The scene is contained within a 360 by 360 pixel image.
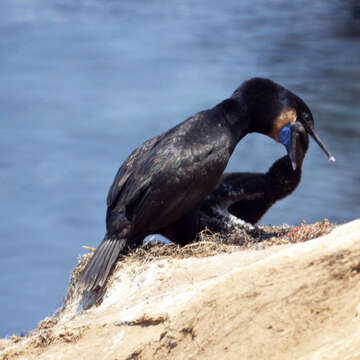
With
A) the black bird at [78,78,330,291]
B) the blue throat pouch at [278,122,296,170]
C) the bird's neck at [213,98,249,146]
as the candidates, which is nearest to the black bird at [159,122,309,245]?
the blue throat pouch at [278,122,296,170]

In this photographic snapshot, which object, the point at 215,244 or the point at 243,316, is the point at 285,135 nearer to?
the point at 215,244

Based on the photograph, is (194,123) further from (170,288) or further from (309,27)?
(309,27)

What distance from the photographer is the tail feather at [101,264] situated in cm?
311

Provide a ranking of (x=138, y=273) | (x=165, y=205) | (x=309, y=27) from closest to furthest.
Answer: (x=138, y=273) → (x=165, y=205) → (x=309, y=27)

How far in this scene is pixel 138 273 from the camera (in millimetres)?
2980

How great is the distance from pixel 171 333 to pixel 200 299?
14cm

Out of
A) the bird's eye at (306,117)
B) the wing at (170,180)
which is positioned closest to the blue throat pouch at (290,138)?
the bird's eye at (306,117)

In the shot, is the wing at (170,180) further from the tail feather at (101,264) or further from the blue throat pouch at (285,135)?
the blue throat pouch at (285,135)

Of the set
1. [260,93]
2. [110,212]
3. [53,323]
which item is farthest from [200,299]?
[260,93]

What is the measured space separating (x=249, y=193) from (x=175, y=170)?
554 millimetres

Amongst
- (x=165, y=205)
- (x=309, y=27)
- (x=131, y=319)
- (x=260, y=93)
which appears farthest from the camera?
(x=309, y=27)

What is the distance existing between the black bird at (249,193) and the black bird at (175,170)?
16 centimetres

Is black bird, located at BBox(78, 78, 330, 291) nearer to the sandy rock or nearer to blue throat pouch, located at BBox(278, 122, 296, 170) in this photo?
blue throat pouch, located at BBox(278, 122, 296, 170)

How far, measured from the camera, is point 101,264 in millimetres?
3178
